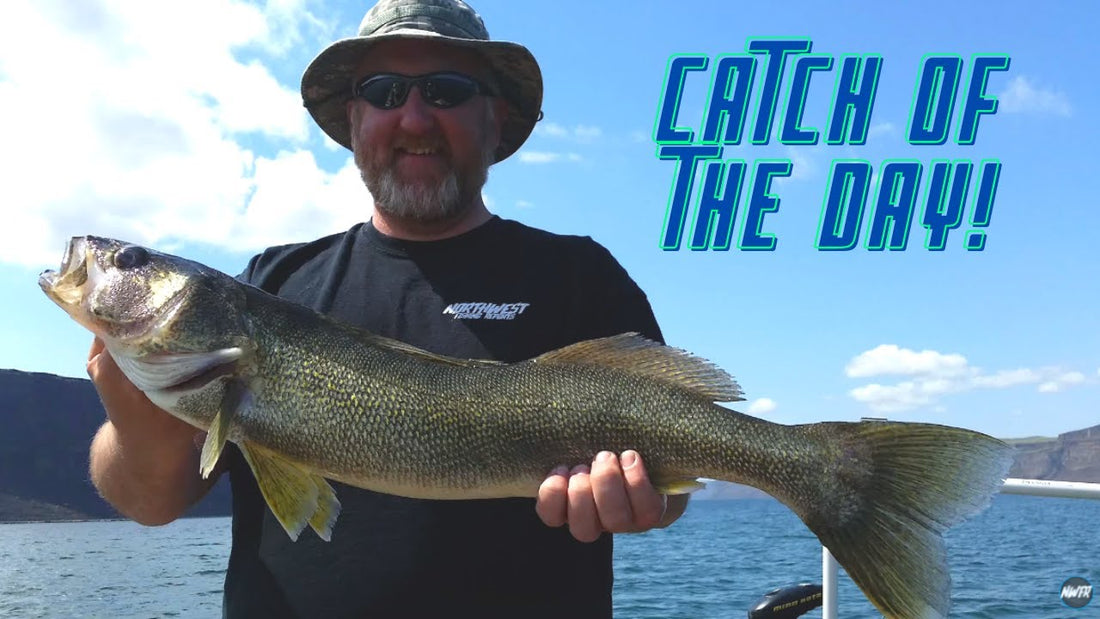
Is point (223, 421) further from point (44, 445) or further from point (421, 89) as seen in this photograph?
point (44, 445)

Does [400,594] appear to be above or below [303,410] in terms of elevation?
below

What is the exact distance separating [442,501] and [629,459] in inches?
33.4

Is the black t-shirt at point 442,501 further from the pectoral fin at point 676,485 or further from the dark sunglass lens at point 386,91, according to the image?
the dark sunglass lens at point 386,91

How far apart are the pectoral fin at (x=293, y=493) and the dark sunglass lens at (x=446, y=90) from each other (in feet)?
6.01

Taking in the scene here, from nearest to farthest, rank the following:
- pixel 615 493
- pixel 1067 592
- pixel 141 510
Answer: pixel 615 493, pixel 141 510, pixel 1067 592

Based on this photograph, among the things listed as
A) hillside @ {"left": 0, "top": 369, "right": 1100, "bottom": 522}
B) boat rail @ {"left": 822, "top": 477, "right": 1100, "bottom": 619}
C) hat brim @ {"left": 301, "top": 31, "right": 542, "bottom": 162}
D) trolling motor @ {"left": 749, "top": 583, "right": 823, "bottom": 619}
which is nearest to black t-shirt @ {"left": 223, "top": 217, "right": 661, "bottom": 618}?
hat brim @ {"left": 301, "top": 31, "right": 542, "bottom": 162}

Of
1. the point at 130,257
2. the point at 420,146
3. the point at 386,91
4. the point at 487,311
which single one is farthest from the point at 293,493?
the point at 386,91

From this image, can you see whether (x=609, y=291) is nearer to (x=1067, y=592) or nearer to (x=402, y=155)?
(x=402, y=155)

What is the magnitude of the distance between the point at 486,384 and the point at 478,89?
1.63m

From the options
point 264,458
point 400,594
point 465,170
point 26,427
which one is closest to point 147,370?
point 264,458

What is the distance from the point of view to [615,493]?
9.95ft

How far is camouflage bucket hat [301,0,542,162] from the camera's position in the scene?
4.04 meters

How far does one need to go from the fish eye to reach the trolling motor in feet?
15.9

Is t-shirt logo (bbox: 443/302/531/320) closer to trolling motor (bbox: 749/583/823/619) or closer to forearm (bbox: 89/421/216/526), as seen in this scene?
forearm (bbox: 89/421/216/526)
